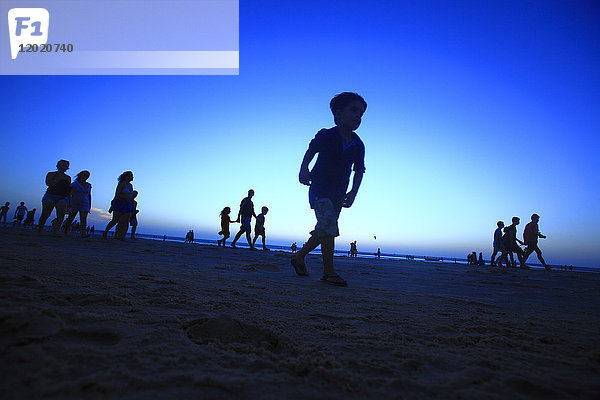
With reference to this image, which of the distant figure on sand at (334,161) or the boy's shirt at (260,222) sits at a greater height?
the distant figure on sand at (334,161)

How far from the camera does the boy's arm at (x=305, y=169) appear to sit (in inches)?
141

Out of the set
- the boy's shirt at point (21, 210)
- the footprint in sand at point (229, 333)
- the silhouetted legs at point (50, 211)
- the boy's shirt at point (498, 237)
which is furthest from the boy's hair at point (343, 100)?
the boy's shirt at point (21, 210)

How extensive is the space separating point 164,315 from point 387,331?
1046 millimetres

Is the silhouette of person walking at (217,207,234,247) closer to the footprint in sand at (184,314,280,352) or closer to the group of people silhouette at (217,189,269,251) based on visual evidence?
the group of people silhouette at (217,189,269,251)

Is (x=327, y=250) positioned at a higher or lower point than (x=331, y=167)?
lower

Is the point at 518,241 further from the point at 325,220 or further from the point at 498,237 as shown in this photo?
the point at 325,220

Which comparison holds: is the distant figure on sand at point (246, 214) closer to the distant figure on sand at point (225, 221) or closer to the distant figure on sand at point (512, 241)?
the distant figure on sand at point (225, 221)

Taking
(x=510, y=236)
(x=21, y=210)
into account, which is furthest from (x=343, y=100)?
(x=21, y=210)

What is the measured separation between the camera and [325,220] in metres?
3.33

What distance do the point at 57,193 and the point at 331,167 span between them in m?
7.29

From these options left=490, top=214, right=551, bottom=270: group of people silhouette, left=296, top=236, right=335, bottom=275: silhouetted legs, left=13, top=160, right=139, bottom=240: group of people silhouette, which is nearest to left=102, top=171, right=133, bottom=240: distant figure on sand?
left=13, top=160, right=139, bottom=240: group of people silhouette

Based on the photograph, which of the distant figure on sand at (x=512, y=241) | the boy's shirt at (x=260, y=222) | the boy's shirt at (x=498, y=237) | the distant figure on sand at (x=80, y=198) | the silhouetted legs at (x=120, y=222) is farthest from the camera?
the boy's shirt at (x=498, y=237)

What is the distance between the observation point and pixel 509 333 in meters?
1.44

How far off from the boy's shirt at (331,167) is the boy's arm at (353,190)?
116mm
